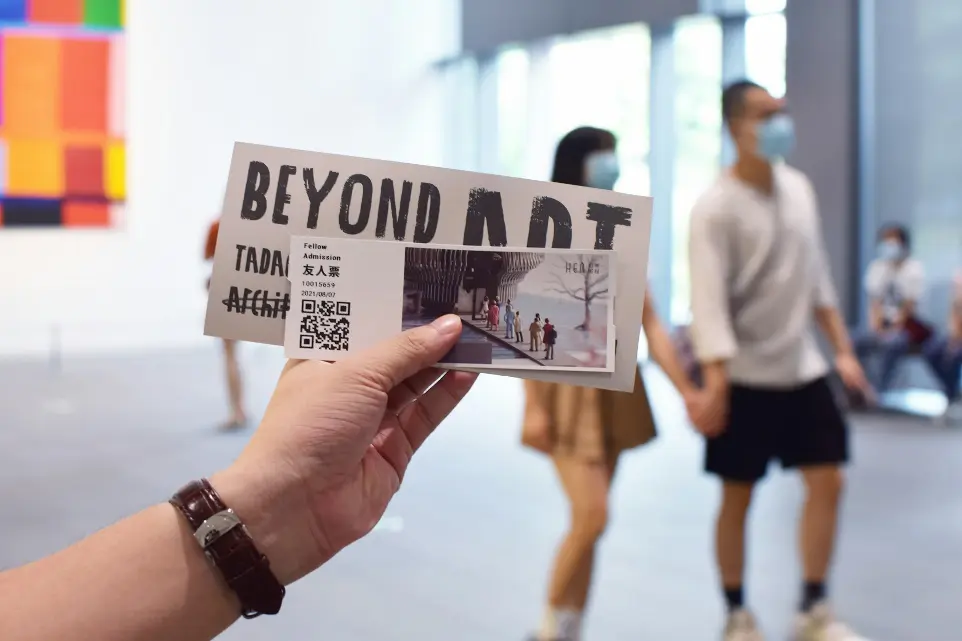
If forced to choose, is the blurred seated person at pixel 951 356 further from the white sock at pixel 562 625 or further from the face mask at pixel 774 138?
the white sock at pixel 562 625

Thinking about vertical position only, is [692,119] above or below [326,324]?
above

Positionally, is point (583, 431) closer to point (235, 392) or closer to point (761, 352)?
point (761, 352)

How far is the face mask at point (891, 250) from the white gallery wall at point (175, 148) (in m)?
5.79

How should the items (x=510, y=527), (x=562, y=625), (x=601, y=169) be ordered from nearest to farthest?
(x=601, y=169) < (x=562, y=625) < (x=510, y=527)

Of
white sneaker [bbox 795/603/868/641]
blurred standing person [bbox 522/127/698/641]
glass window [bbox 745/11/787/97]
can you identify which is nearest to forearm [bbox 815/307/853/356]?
blurred standing person [bbox 522/127/698/641]

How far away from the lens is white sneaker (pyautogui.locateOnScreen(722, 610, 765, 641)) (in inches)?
108

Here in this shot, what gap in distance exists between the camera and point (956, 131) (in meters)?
7.69

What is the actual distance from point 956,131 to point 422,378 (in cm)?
770

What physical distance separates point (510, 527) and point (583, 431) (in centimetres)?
174

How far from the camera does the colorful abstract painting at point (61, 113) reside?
9852 millimetres

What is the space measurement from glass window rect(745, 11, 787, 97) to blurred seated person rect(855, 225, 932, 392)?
2029mm

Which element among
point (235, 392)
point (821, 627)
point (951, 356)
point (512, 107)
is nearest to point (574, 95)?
point (512, 107)

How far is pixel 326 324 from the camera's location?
1.00 m

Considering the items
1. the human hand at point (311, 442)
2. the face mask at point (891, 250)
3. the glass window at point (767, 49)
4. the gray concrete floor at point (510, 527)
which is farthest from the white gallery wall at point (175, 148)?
the human hand at point (311, 442)
